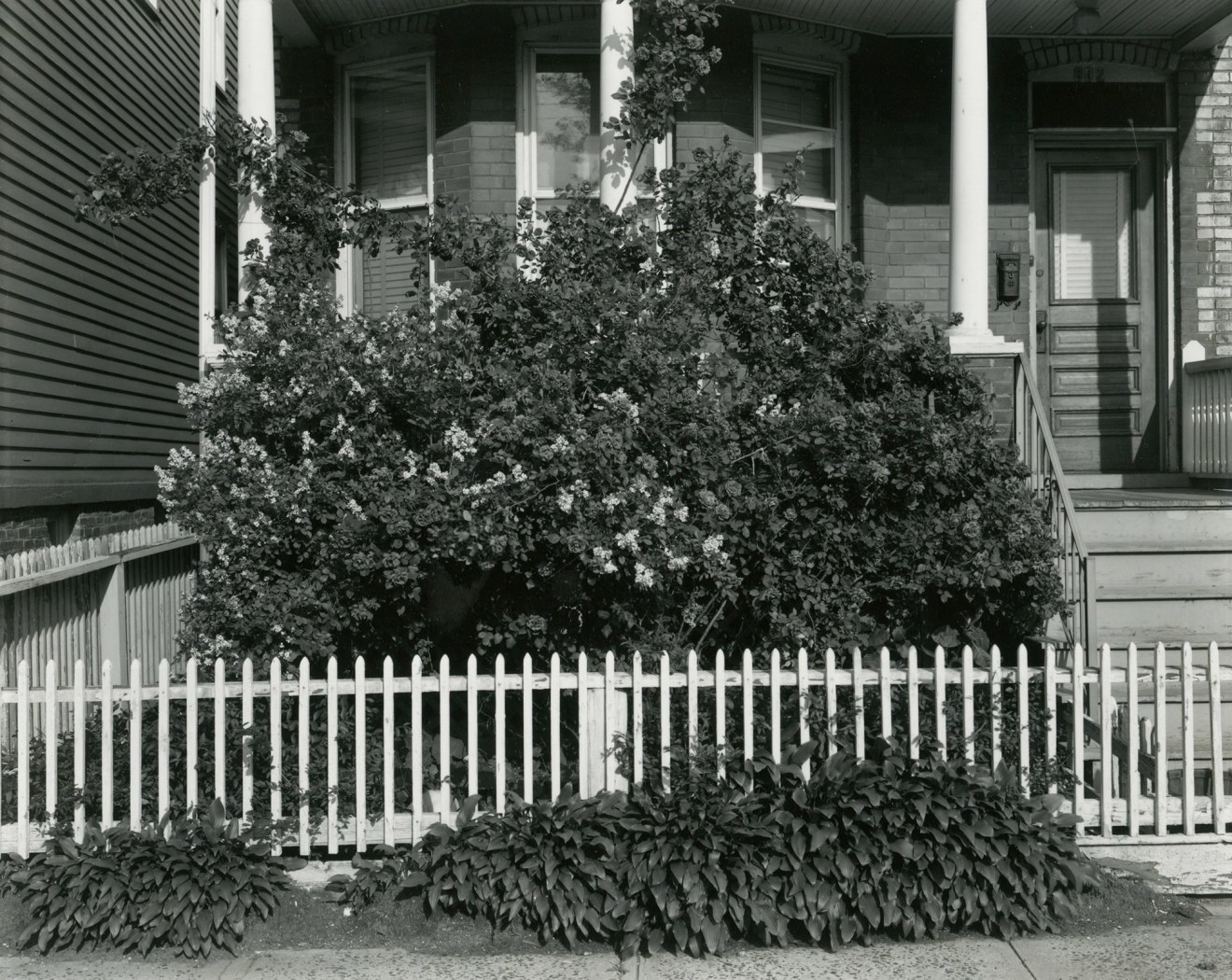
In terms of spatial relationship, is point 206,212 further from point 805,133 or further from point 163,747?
point 163,747

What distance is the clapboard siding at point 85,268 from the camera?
30.2 feet

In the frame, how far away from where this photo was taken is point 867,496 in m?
5.81

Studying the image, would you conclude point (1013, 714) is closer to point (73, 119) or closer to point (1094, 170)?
point (1094, 170)

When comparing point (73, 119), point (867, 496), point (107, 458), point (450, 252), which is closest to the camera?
point (867, 496)

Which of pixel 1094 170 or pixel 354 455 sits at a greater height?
pixel 1094 170

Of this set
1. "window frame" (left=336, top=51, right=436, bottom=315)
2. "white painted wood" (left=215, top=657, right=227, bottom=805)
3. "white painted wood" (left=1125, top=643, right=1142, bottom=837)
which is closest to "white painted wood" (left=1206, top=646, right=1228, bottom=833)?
"white painted wood" (left=1125, top=643, right=1142, bottom=837)

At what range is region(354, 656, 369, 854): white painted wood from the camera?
504 cm

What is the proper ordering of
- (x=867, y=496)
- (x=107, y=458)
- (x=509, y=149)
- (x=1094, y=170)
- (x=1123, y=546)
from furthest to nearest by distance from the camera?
(x=107, y=458) < (x=1094, y=170) < (x=509, y=149) < (x=1123, y=546) < (x=867, y=496)

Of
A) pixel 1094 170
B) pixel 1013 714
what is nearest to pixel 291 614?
pixel 1013 714

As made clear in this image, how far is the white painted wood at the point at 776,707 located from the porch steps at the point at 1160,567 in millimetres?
2427

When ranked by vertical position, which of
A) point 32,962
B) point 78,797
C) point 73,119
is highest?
point 73,119

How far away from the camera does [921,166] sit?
9250 mm

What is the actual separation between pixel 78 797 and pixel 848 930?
2.95 metres

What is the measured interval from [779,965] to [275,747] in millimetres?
2041
